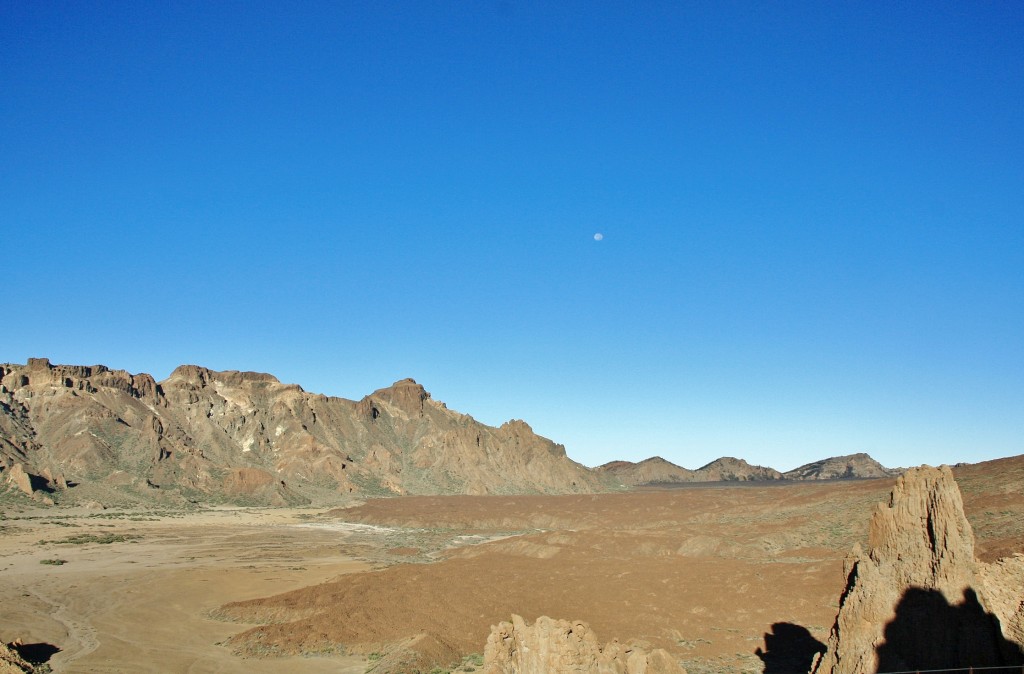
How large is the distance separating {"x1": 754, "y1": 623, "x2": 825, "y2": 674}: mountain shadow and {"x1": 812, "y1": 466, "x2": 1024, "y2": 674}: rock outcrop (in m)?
6.57

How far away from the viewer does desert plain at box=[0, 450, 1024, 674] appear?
25.3m

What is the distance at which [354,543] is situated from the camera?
62.4 metres

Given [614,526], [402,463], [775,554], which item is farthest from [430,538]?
[402,463]

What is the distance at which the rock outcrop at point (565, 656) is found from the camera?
1586cm

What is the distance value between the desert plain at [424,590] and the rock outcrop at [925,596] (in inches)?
291

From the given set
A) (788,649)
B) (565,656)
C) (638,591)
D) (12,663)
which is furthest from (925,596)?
(12,663)

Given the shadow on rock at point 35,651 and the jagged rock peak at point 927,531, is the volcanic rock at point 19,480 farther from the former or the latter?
the jagged rock peak at point 927,531

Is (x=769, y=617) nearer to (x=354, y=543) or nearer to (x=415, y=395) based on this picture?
(x=354, y=543)

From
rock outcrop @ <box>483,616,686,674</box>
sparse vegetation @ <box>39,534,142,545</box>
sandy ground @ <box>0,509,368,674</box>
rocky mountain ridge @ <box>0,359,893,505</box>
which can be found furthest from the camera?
rocky mountain ridge @ <box>0,359,893,505</box>

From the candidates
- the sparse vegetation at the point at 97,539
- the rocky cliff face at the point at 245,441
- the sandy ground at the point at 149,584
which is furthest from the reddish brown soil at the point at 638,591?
the rocky cliff face at the point at 245,441

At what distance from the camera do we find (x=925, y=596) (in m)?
15.0

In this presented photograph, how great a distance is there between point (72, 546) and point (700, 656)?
52339 millimetres

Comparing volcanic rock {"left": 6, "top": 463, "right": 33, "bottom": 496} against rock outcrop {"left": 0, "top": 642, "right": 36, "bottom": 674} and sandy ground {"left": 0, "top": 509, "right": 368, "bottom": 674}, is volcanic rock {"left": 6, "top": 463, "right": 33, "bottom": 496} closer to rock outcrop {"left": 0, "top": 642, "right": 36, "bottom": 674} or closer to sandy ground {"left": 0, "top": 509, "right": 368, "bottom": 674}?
sandy ground {"left": 0, "top": 509, "right": 368, "bottom": 674}

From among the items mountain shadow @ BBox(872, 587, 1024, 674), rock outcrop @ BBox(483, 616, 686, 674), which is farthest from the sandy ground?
mountain shadow @ BBox(872, 587, 1024, 674)
